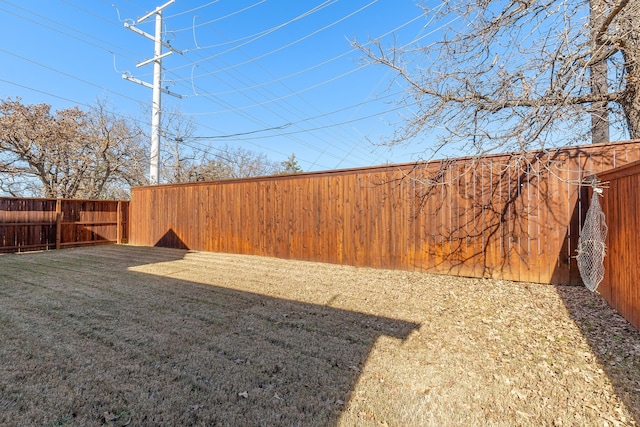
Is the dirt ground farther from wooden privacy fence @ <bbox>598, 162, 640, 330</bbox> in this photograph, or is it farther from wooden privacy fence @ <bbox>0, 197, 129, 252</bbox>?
wooden privacy fence @ <bbox>0, 197, 129, 252</bbox>

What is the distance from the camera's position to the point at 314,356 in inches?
94.3

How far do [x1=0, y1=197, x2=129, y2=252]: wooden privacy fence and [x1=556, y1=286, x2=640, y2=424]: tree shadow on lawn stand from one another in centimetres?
1201

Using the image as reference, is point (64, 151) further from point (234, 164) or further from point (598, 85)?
point (598, 85)

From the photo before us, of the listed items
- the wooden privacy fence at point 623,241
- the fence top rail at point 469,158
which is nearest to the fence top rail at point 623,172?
the wooden privacy fence at point 623,241

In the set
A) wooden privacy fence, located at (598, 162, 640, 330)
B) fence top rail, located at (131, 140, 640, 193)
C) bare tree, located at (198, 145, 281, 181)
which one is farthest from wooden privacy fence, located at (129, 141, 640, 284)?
bare tree, located at (198, 145, 281, 181)

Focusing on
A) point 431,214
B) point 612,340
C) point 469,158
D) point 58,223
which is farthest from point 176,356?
point 58,223

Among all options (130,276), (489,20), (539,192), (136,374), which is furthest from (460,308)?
(130,276)

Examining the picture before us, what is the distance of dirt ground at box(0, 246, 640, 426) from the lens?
1.73m

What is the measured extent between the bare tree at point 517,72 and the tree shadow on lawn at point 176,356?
2.92 m

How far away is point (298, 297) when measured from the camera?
401 centimetres

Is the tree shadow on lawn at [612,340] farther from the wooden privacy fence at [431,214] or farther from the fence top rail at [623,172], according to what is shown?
the fence top rail at [623,172]

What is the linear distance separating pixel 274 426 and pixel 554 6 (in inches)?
206

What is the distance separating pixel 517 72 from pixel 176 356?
201 inches

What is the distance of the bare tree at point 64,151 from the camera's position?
11.3 meters
